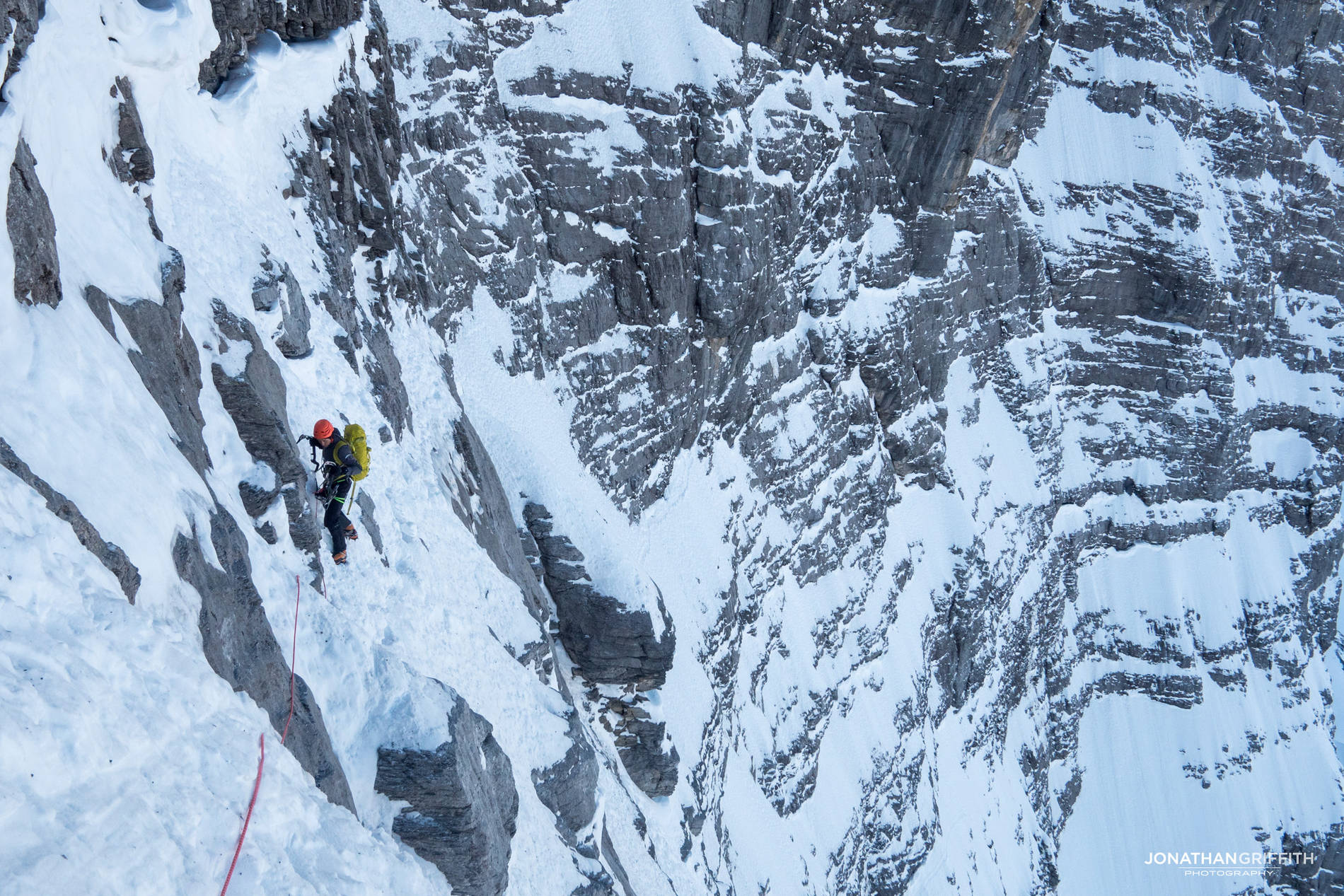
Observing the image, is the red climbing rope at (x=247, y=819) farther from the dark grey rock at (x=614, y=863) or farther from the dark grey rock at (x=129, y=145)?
the dark grey rock at (x=614, y=863)

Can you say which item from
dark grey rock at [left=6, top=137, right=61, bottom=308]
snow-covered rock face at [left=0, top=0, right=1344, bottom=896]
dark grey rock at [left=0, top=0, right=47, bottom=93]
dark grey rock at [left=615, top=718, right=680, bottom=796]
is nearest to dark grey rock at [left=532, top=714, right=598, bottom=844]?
snow-covered rock face at [left=0, top=0, right=1344, bottom=896]

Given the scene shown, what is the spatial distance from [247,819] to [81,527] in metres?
2.25

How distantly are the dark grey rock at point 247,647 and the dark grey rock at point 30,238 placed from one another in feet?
7.02

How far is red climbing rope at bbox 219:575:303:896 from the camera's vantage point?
599 cm

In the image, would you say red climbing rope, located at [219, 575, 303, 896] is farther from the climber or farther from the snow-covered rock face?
the climber

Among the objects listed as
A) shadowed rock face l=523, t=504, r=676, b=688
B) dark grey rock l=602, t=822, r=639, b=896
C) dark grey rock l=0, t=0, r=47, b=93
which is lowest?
dark grey rock l=602, t=822, r=639, b=896

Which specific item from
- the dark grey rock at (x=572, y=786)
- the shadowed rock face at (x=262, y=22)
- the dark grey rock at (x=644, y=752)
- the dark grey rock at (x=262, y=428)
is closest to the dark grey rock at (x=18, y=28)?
the dark grey rock at (x=262, y=428)

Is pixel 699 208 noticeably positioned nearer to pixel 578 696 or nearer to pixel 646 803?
pixel 578 696

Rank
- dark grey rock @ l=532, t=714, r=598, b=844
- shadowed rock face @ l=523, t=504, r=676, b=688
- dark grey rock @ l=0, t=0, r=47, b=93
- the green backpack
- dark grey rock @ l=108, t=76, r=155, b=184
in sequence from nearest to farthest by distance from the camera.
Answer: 1. dark grey rock @ l=0, t=0, r=47, b=93
2. dark grey rock @ l=108, t=76, r=155, b=184
3. the green backpack
4. dark grey rock @ l=532, t=714, r=598, b=844
5. shadowed rock face @ l=523, t=504, r=676, b=688

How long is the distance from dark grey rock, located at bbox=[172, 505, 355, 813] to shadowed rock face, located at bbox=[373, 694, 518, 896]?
Result: 0.57 meters

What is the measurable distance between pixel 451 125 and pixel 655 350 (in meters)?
8.45

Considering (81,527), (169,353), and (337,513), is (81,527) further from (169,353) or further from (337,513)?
(337,513)

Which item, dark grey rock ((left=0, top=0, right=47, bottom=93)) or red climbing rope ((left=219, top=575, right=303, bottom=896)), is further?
dark grey rock ((left=0, top=0, right=47, bottom=93))

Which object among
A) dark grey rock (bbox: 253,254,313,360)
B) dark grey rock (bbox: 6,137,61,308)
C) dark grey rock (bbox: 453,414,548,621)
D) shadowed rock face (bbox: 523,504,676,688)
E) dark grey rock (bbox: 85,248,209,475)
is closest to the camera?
dark grey rock (bbox: 6,137,61,308)
